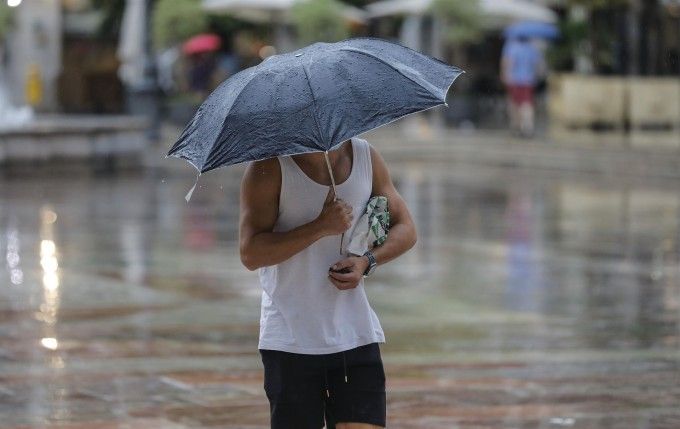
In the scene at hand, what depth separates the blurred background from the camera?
24.8ft

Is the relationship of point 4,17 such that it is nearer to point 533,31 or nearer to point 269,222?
point 533,31

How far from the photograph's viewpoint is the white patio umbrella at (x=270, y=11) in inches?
1307

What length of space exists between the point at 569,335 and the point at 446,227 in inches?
244

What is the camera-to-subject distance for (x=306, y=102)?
4488 millimetres

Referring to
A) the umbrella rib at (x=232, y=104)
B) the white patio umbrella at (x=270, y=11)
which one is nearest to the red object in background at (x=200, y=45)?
Answer: the white patio umbrella at (x=270, y=11)

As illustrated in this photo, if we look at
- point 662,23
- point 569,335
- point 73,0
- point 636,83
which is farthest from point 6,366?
point 73,0

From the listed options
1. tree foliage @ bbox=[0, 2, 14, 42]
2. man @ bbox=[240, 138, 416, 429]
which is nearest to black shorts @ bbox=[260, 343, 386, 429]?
man @ bbox=[240, 138, 416, 429]

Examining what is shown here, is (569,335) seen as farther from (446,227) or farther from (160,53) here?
(160,53)

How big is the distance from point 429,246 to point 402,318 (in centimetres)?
398

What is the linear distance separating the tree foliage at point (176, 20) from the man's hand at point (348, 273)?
28351 mm

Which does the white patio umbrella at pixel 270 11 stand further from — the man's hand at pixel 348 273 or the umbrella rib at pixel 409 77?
the man's hand at pixel 348 273

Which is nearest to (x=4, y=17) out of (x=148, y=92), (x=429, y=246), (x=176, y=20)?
(x=148, y=92)

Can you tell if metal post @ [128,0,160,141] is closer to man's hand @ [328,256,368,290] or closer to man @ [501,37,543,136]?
man @ [501,37,543,136]

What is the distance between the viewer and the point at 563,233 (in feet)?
49.6
